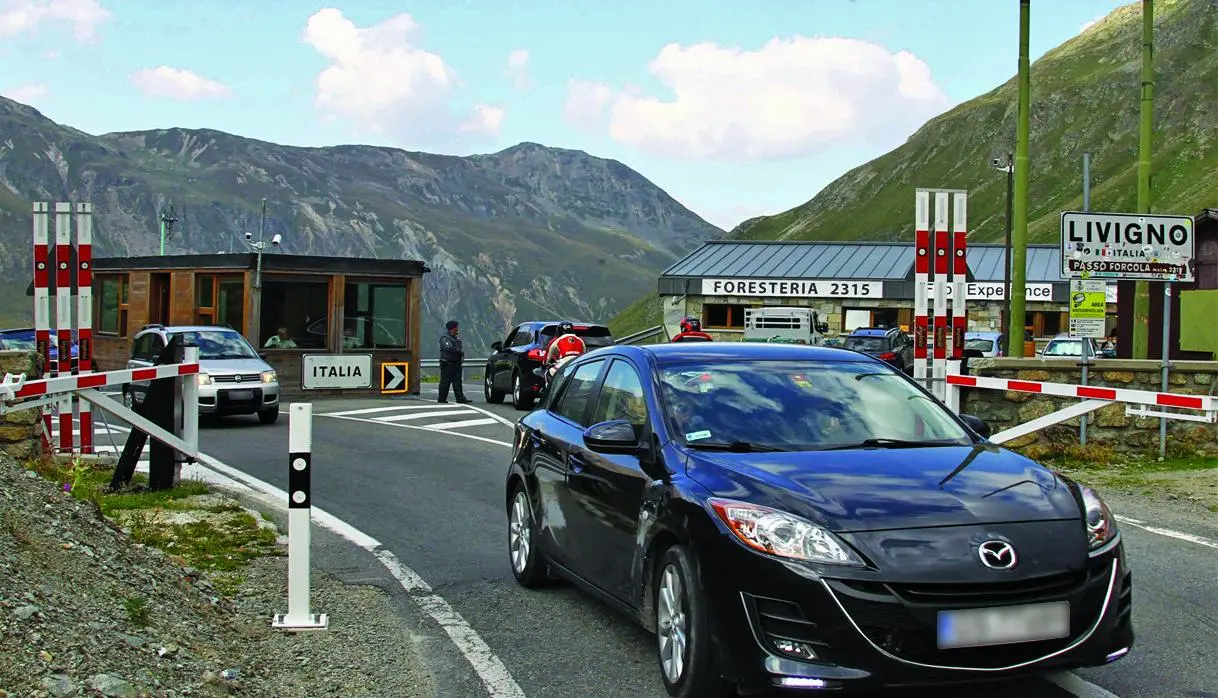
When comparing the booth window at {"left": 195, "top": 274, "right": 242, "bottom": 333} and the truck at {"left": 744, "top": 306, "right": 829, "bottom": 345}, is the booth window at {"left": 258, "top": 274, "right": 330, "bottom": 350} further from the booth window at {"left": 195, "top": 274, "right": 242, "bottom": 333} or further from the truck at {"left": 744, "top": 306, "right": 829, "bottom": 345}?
the truck at {"left": 744, "top": 306, "right": 829, "bottom": 345}

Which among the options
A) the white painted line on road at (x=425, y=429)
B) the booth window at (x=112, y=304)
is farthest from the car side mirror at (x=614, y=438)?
the booth window at (x=112, y=304)

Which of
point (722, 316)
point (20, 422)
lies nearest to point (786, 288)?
point (722, 316)

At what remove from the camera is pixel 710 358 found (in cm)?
643

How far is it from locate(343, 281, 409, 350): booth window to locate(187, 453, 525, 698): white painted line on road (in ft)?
53.9

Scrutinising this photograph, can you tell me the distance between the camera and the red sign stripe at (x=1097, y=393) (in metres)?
11.8

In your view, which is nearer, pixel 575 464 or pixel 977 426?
pixel 977 426

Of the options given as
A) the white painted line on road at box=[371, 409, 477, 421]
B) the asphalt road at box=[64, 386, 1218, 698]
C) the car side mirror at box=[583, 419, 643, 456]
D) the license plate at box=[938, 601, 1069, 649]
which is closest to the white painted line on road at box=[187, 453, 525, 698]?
the asphalt road at box=[64, 386, 1218, 698]

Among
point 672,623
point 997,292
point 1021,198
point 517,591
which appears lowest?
point 517,591

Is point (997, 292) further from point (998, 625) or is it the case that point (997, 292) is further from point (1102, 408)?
point (998, 625)

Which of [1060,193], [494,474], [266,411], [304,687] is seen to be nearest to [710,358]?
[304,687]

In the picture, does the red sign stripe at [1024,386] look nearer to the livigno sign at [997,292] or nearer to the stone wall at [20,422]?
the stone wall at [20,422]

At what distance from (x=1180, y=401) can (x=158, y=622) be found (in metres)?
8.88

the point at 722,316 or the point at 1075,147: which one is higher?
the point at 1075,147

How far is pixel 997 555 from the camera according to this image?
15.0ft
